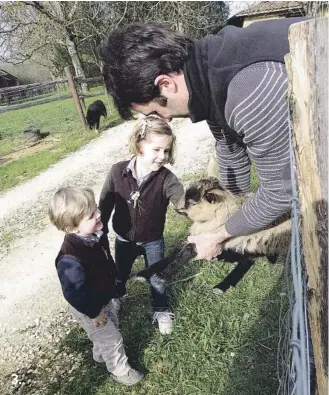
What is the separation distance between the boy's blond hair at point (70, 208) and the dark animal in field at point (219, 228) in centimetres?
78

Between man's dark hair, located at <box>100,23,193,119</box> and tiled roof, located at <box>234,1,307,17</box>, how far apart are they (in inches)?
682

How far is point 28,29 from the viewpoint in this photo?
20516mm

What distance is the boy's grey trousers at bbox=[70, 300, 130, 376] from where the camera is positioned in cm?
241

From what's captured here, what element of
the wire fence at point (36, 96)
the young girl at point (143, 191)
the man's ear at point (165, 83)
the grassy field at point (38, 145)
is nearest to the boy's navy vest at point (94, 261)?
the young girl at point (143, 191)

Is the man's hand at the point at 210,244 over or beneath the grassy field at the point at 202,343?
over

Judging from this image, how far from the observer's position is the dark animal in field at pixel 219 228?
271cm

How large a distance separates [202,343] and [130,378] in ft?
1.94

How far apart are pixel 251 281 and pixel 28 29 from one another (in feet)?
69.7

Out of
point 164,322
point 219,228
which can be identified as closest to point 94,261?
point 219,228

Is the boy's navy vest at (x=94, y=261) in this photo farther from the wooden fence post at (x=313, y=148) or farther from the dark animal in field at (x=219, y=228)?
the wooden fence post at (x=313, y=148)

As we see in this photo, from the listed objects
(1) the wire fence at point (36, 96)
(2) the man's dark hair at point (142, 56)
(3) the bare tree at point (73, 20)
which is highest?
(3) the bare tree at point (73, 20)

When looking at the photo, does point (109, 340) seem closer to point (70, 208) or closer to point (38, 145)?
point (70, 208)

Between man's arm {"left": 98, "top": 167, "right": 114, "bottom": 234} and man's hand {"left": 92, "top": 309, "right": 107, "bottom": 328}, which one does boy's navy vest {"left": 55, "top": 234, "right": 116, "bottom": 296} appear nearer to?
man's hand {"left": 92, "top": 309, "right": 107, "bottom": 328}

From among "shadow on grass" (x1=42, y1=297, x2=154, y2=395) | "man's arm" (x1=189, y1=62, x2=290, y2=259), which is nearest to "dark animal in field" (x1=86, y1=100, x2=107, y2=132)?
"shadow on grass" (x1=42, y1=297, x2=154, y2=395)
